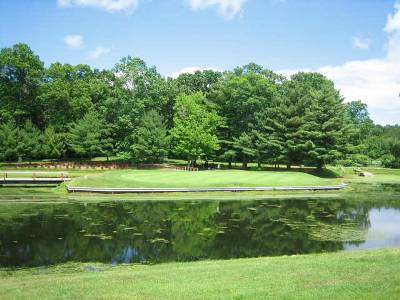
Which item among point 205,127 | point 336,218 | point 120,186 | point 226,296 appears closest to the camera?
point 226,296

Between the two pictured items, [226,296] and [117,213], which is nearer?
[226,296]

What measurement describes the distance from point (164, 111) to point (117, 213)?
188 ft

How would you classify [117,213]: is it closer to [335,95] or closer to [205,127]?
[205,127]

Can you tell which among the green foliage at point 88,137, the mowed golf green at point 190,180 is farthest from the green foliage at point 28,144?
the mowed golf green at point 190,180

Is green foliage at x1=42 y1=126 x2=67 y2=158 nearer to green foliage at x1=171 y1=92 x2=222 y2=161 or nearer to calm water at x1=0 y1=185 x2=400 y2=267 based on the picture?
green foliage at x1=171 y1=92 x2=222 y2=161

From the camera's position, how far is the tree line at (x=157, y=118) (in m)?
68.6

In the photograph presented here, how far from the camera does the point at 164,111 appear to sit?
8850 cm

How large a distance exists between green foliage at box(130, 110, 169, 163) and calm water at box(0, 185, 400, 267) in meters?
30.8

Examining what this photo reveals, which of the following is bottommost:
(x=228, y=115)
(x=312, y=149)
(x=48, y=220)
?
(x=48, y=220)

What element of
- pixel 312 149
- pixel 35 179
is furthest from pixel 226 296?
pixel 312 149

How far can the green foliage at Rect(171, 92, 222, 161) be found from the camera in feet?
229

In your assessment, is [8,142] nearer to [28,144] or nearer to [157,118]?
[28,144]

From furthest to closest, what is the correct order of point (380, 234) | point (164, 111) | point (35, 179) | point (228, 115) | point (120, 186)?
1. point (164, 111)
2. point (228, 115)
3. point (35, 179)
4. point (120, 186)
5. point (380, 234)

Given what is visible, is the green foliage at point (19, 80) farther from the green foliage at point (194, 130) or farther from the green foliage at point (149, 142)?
the green foliage at point (194, 130)
